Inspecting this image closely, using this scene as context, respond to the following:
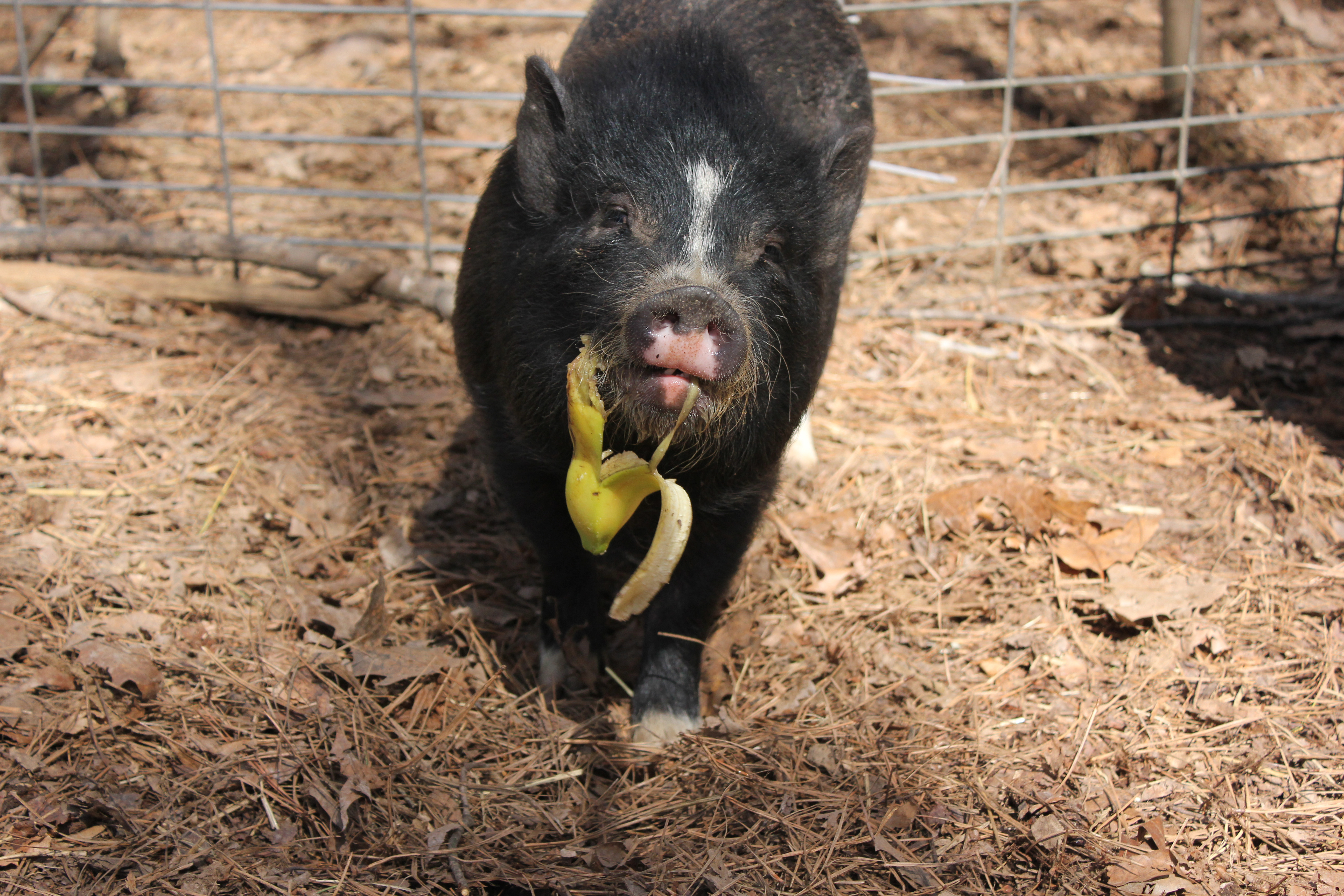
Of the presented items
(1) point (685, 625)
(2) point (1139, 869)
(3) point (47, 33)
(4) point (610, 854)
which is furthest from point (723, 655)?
(3) point (47, 33)

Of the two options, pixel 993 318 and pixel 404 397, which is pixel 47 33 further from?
pixel 993 318

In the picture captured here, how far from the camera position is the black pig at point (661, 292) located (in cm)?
264

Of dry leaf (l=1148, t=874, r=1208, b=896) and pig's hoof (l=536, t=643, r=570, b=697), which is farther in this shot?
pig's hoof (l=536, t=643, r=570, b=697)

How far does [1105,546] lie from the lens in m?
4.01

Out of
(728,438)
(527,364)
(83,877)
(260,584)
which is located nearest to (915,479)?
(728,438)

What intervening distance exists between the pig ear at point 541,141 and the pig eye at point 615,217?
0.71 feet

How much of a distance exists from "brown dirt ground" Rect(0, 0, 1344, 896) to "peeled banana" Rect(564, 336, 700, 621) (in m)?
0.75

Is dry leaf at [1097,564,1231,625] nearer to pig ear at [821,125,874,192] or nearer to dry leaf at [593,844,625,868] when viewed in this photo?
pig ear at [821,125,874,192]

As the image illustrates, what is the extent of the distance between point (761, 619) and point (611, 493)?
130cm

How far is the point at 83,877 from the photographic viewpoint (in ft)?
8.35

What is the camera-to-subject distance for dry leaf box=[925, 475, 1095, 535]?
414 centimetres

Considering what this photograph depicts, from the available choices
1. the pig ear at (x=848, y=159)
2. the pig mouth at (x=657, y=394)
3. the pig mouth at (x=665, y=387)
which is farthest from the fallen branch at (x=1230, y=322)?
the pig mouth at (x=665, y=387)

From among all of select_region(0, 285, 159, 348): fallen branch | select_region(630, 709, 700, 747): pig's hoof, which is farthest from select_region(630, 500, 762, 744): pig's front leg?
select_region(0, 285, 159, 348): fallen branch

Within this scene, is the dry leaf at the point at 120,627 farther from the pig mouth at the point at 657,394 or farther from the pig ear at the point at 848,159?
the pig ear at the point at 848,159
